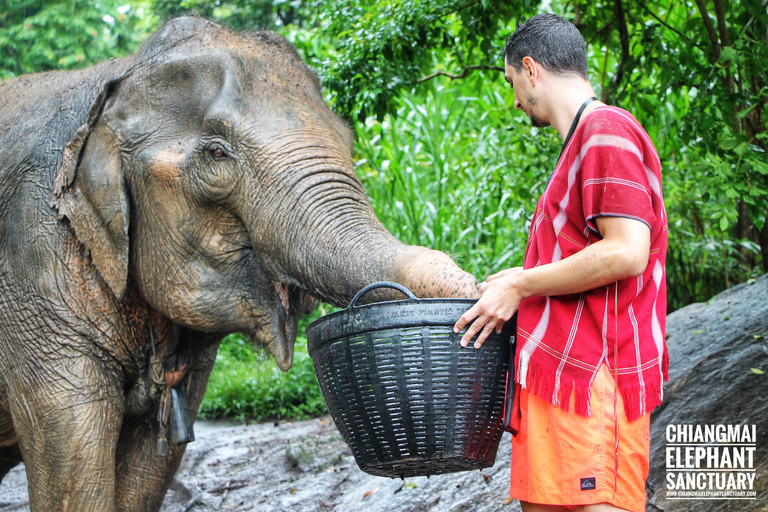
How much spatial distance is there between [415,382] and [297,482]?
11.3 ft

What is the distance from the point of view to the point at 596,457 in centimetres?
188

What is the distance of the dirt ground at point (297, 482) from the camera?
4.19m

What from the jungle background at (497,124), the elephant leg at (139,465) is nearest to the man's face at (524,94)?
the jungle background at (497,124)

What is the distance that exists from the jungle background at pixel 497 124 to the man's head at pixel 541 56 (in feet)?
3.81

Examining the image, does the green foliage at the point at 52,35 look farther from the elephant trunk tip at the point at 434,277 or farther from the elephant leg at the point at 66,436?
the elephant trunk tip at the point at 434,277

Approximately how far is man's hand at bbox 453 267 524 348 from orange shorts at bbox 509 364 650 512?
0.25 m

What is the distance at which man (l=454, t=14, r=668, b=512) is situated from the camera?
1.86 m

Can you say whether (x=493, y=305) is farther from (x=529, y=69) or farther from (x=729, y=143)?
(x=729, y=143)

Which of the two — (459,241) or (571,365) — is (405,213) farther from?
(571,365)

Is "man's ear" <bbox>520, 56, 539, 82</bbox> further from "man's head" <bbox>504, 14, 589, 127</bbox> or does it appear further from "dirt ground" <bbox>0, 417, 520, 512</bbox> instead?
"dirt ground" <bbox>0, 417, 520, 512</bbox>

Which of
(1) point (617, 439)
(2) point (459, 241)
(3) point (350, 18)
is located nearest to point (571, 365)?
(1) point (617, 439)

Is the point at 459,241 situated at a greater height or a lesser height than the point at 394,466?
lesser

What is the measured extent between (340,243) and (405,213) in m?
4.66

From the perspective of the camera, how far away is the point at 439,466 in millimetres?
2209
